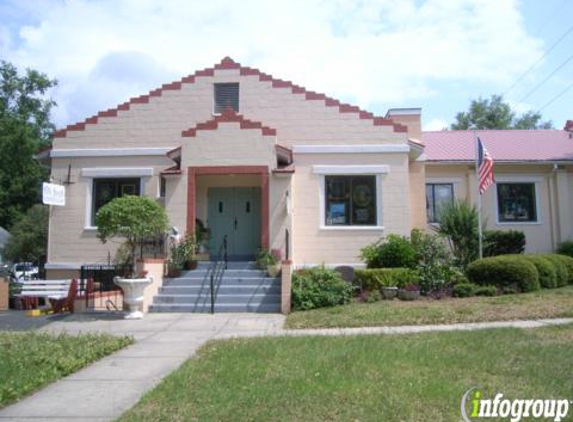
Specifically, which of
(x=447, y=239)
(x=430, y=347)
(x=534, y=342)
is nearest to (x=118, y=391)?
(x=430, y=347)

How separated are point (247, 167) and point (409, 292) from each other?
6.22 meters

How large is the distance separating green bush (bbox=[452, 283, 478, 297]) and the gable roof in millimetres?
7833

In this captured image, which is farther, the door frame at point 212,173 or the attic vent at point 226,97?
the attic vent at point 226,97

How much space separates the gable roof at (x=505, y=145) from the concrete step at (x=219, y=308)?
10.4m

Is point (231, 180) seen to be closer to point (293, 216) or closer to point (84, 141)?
point (293, 216)

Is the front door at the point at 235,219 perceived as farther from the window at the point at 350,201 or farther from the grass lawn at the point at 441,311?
the grass lawn at the point at 441,311

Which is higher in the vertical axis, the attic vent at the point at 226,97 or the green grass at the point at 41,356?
the attic vent at the point at 226,97


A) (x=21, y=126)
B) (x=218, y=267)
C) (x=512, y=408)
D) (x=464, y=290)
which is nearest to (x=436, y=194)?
(x=464, y=290)

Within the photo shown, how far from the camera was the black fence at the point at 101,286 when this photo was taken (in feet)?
47.6

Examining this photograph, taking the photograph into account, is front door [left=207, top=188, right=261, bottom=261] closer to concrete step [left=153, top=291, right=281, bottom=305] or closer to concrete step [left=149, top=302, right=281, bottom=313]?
concrete step [left=153, top=291, right=281, bottom=305]

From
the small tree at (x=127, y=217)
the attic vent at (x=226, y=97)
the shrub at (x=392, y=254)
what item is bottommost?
the shrub at (x=392, y=254)

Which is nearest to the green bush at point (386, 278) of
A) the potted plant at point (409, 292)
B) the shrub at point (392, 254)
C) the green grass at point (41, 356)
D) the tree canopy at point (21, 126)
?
the potted plant at point (409, 292)

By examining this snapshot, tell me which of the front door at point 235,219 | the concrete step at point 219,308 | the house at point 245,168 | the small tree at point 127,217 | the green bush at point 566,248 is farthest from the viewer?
the green bush at point 566,248

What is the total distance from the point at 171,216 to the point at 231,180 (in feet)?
8.60
